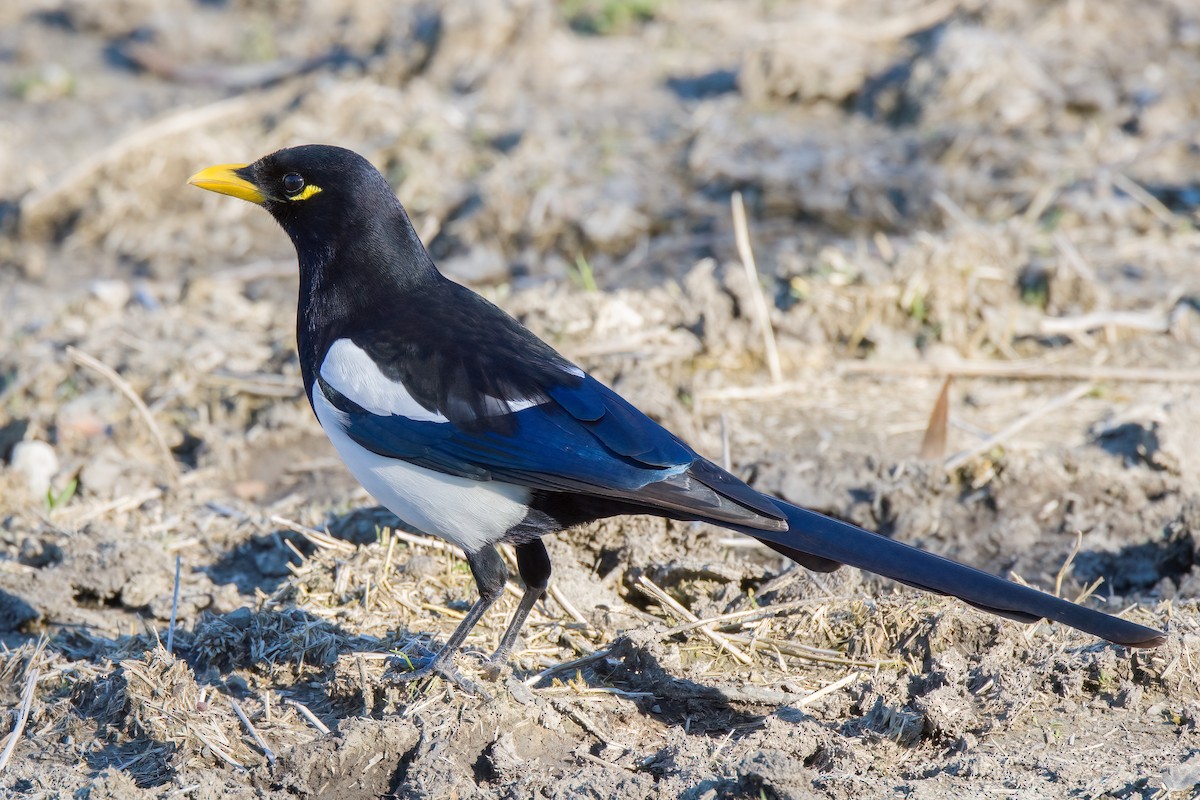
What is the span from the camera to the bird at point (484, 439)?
297cm

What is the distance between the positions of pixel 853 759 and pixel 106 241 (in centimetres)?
514

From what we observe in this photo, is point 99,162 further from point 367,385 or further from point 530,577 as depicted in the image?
point 530,577

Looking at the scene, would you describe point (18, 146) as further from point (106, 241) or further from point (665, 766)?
point (665, 766)

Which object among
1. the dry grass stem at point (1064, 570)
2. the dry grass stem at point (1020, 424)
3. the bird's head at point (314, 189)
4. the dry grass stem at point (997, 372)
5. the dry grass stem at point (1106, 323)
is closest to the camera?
the dry grass stem at point (1064, 570)

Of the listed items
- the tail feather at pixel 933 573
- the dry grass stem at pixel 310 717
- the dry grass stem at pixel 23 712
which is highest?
the tail feather at pixel 933 573

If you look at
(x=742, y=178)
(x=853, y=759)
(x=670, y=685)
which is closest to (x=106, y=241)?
(x=742, y=178)

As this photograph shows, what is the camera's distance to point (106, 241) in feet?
22.1

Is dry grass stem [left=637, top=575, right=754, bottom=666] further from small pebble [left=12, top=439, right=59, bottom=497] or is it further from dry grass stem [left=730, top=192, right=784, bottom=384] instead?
small pebble [left=12, top=439, right=59, bottom=497]

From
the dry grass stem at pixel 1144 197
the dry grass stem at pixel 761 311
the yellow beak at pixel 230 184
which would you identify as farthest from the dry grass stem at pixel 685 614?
the dry grass stem at pixel 1144 197

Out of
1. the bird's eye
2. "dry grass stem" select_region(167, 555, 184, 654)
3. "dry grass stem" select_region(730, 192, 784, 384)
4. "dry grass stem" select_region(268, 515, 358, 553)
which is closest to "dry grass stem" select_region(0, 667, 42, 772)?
"dry grass stem" select_region(167, 555, 184, 654)

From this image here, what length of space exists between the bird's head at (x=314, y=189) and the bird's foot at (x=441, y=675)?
47.1 inches

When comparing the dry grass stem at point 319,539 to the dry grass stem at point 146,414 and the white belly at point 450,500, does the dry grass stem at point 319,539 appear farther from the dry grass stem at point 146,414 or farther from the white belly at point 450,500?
the dry grass stem at point 146,414

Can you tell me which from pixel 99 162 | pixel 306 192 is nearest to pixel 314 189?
pixel 306 192

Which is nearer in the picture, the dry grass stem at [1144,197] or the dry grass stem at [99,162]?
the dry grass stem at [1144,197]
